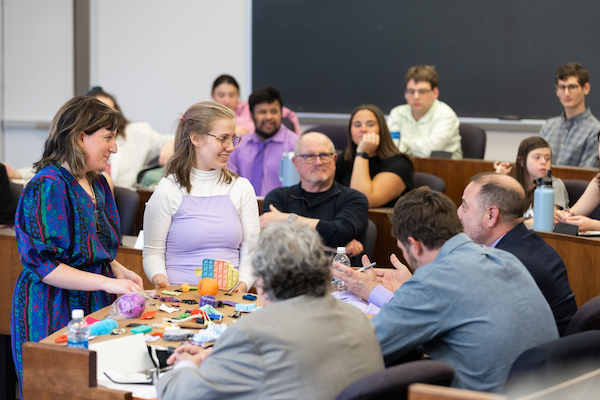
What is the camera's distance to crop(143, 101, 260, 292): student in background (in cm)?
258

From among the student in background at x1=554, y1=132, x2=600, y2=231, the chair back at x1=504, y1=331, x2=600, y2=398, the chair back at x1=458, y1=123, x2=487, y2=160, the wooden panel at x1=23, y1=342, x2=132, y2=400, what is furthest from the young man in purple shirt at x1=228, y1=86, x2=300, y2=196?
the chair back at x1=504, y1=331, x2=600, y2=398

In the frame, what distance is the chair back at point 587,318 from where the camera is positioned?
2.04 metres

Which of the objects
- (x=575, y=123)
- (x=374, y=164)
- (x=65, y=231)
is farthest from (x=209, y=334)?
(x=575, y=123)

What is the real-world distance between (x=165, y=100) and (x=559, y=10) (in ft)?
13.7

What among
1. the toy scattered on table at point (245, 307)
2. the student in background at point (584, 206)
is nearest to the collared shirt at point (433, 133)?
the student in background at point (584, 206)

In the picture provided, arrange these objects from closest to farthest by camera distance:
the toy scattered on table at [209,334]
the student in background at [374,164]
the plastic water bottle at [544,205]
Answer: the toy scattered on table at [209,334] < the plastic water bottle at [544,205] < the student in background at [374,164]

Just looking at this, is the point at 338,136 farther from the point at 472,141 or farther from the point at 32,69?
the point at 32,69

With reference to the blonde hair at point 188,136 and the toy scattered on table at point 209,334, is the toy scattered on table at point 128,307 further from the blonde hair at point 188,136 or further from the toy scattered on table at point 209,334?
the blonde hair at point 188,136

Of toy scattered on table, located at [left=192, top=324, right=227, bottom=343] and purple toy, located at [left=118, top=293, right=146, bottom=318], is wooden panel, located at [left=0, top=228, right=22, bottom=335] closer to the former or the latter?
purple toy, located at [left=118, top=293, right=146, bottom=318]

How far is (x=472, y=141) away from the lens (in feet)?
16.7

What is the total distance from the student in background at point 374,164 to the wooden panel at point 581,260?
1.05 metres

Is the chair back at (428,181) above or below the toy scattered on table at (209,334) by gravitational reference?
above

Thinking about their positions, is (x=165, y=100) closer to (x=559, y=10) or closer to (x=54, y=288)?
(x=559, y=10)

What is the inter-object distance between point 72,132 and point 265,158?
2.47m
